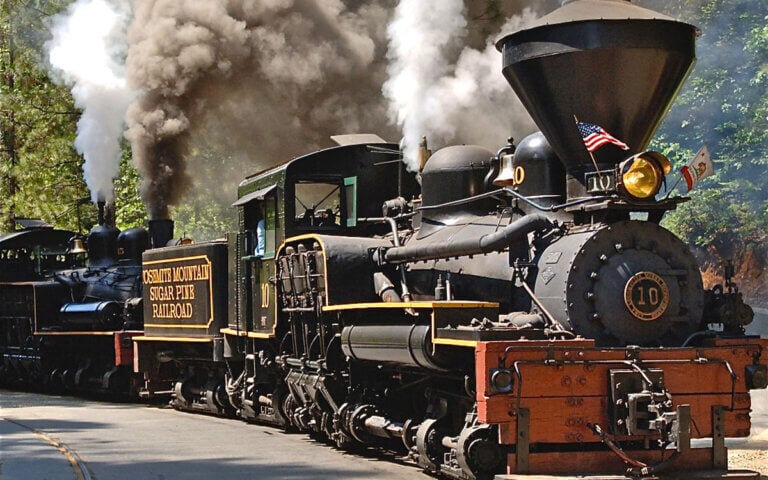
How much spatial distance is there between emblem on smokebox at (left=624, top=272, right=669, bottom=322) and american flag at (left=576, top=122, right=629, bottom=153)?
0.96 m

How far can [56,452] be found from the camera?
10.6m

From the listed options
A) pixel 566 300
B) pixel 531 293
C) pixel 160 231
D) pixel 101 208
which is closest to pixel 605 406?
pixel 566 300

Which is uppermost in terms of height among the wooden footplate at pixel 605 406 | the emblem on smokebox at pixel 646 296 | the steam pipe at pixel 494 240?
the steam pipe at pixel 494 240

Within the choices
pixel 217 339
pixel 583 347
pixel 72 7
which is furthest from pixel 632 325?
pixel 72 7

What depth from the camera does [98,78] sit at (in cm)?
2219

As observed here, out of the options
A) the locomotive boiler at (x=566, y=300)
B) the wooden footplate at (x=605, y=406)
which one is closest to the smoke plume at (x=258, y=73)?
the locomotive boiler at (x=566, y=300)

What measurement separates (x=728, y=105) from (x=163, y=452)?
33.4ft

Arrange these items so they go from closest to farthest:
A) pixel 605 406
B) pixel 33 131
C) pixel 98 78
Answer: pixel 605 406 → pixel 98 78 → pixel 33 131

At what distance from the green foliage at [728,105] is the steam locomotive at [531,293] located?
622cm

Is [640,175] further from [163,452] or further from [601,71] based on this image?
[163,452]

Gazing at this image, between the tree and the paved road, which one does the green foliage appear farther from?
the tree

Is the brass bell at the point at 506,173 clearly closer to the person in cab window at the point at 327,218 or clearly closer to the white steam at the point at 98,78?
the person in cab window at the point at 327,218

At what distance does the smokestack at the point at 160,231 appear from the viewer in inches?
711

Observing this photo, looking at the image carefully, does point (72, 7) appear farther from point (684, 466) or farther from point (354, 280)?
point (684, 466)
